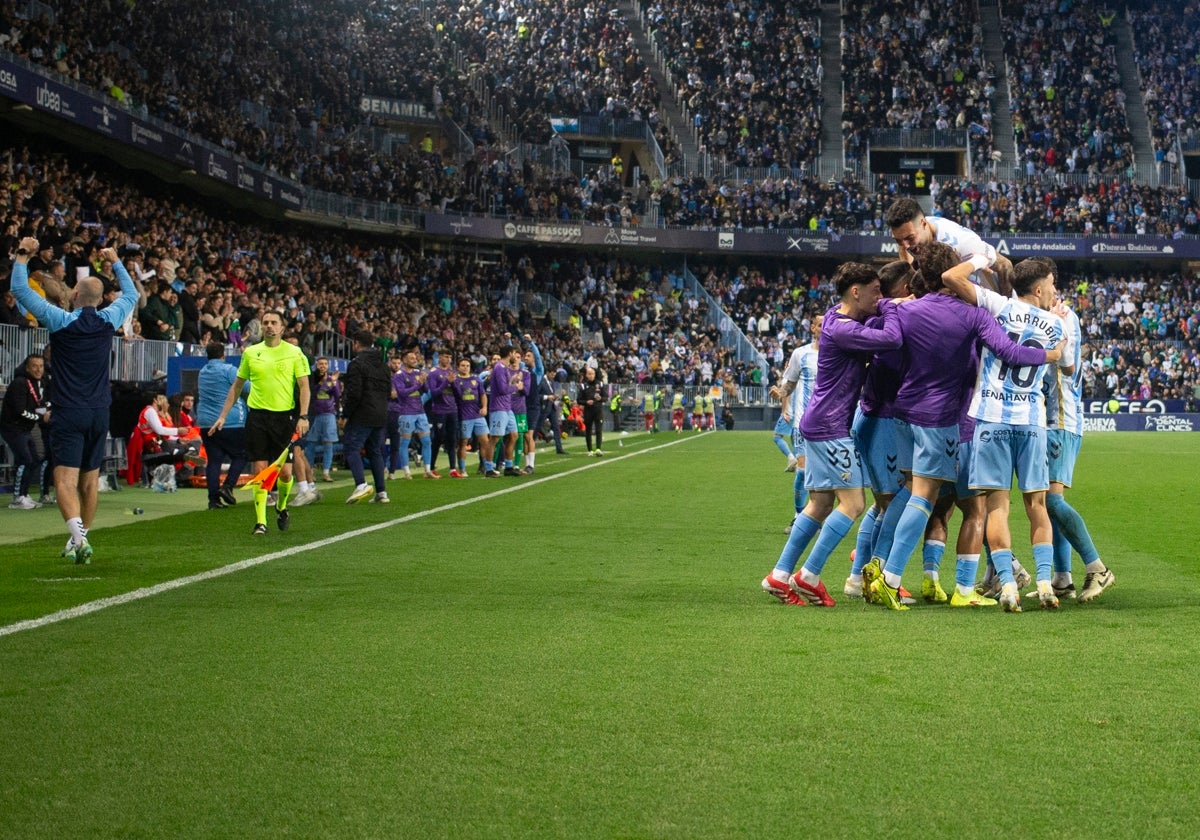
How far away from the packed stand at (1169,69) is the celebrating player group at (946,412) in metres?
55.6

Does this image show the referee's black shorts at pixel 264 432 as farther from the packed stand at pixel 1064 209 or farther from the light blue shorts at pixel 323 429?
the packed stand at pixel 1064 209

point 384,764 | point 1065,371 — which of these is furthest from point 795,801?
point 1065,371

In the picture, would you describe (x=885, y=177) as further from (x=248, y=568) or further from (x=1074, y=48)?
(x=248, y=568)

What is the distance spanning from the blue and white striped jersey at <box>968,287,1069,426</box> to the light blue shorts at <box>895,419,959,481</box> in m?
0.20

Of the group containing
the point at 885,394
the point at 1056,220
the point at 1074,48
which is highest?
the point at 1074,48

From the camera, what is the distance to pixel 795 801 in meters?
3.88

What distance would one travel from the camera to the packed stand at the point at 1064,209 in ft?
182

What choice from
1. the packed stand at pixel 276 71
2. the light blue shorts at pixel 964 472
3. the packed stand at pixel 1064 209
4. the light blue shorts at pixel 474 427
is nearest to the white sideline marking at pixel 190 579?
the light blue shorts at pixel 474 427

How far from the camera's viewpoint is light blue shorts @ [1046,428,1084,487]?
796cm

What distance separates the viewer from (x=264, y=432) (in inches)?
535

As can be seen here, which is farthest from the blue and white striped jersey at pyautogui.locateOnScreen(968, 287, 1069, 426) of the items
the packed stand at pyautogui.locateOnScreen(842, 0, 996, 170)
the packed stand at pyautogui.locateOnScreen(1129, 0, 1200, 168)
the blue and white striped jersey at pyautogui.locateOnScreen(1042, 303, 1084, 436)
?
Result: the packed stand at pyautogui.locateOnScreen(1129, 0, 1200, 168)

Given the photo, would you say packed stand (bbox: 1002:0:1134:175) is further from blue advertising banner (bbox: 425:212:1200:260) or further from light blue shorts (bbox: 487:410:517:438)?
light blue shorts (bbox: 487:410:517:438)

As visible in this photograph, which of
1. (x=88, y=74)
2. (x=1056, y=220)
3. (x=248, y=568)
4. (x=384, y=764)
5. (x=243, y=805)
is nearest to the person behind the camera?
(x=243, y=805)

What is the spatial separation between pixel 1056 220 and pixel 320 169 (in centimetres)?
3059
